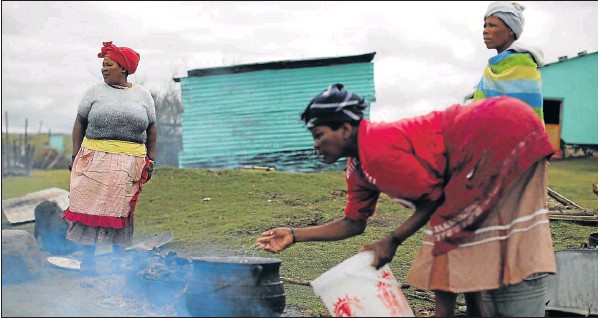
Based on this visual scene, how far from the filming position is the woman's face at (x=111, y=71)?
6309 mm

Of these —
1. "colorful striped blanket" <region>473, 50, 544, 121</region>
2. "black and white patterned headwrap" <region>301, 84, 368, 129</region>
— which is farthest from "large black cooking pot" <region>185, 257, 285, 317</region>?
"colorful striped blanket" <region>473, 50, 544, 121</region>

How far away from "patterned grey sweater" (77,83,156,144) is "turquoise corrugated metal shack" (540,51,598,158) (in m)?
16.1

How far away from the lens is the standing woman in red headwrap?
6301 mm

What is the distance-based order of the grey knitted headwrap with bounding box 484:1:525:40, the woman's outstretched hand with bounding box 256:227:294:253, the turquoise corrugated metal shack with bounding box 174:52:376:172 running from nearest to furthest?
the woman's outstretched hand with bounding box 256:227:294:253
the grey knitted headwrap with bounding box 484:1:525:40
the turquoise corrugated metal shack with bounding box 174:52:376:172

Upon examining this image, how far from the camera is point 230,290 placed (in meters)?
4.02

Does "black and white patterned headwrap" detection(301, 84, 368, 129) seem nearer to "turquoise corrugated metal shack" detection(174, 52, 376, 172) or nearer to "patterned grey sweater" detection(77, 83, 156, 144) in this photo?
"patterned grey sweater" detection(77, 83, 156, 144)

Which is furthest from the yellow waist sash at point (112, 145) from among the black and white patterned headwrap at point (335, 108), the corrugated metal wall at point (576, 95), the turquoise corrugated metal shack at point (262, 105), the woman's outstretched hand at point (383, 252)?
the corrugated metal wall at point (576, 95)

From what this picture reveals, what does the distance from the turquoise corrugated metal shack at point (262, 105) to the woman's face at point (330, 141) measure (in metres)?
15.5

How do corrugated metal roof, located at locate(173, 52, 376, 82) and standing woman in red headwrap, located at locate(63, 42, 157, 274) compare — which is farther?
corrugated metal roof, located at locate(173, 52, 376, 82)

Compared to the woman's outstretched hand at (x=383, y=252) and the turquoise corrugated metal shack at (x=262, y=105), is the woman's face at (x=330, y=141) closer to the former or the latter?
the woman's outstretched hand at (x=383, y=252)

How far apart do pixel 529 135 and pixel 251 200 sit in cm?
896

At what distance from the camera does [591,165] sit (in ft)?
62.6

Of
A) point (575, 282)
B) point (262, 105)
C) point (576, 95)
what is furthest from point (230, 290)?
point (576, 95)

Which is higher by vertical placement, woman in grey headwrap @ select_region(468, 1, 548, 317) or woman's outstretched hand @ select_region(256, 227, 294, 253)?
woman in grey headwrap @ select_region(468, 1, 548, 317)
